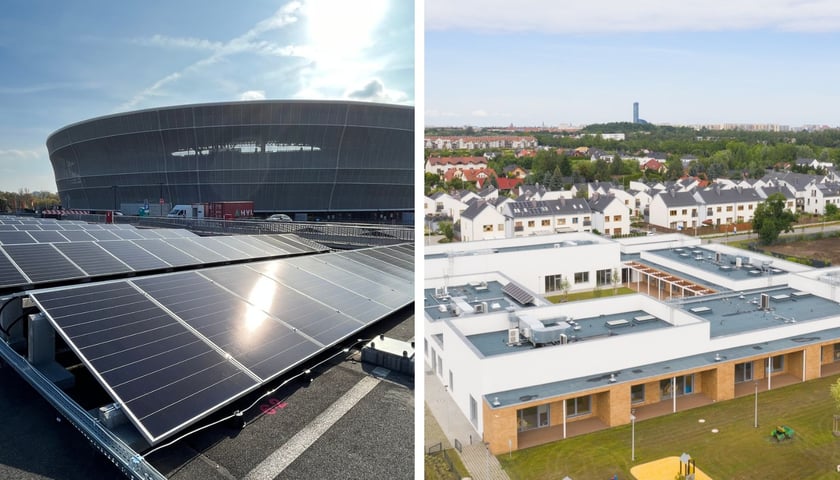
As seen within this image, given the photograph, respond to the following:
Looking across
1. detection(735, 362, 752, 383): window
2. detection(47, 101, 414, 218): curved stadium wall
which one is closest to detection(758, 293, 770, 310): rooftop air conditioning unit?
detection(735, 362, 752, 383): window

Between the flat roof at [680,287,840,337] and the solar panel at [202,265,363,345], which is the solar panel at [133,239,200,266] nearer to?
the solar panel at [202,265,363,345]

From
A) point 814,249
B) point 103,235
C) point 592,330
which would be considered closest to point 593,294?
point 592,330

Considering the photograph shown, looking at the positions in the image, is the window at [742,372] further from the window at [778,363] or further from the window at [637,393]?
the window at [637,393]

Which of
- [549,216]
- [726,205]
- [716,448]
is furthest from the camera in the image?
[726,205]

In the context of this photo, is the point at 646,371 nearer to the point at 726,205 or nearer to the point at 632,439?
the point at 632,439

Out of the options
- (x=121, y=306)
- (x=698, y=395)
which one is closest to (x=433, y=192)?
(x=698, y=395)

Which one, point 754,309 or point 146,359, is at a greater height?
point 146,359

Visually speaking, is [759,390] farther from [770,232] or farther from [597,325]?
[770,232]

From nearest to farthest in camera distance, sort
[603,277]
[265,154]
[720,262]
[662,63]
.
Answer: [720,262]
[603,277]
[265,154]
[662,63]
